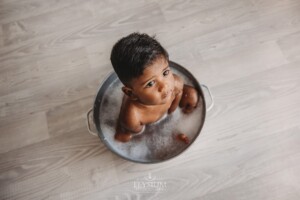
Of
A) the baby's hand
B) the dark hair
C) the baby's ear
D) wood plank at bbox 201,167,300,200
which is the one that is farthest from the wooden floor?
the dark hair

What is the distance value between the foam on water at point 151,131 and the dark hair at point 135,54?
0.92 ft

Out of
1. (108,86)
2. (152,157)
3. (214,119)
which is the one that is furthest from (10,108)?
(214,119)

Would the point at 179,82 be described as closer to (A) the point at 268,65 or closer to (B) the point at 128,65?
(B) the point at 128,65

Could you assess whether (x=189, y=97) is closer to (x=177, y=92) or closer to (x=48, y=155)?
(x=177, y=92)

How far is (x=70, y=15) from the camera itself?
1.13 meters

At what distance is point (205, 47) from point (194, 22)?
0.11 metres

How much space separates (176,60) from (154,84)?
1.24ft

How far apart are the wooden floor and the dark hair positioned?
370 millimetres

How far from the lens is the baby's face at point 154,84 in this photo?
63 cm

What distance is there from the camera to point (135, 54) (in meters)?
0.61

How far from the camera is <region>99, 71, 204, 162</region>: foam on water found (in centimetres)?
86

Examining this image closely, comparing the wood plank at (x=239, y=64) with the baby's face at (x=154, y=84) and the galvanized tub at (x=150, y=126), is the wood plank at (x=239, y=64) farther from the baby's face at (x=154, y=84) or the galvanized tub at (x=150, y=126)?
the baby's face at (x=154, y=84)

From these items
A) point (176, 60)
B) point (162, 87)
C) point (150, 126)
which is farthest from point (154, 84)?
point (176, 60)

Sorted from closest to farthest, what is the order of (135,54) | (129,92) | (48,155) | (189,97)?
(135,54)
(129,92)
(189,97)
(48,155)
